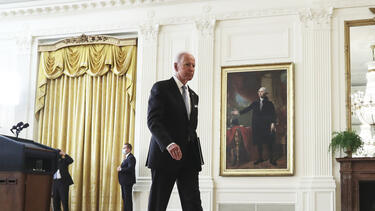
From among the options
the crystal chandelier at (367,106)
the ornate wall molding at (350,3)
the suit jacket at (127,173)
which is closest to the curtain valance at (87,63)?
the suit jacket at (127,173)

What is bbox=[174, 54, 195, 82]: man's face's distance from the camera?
3.96 metres

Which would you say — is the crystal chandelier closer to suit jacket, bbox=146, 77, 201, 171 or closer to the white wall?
the white wall

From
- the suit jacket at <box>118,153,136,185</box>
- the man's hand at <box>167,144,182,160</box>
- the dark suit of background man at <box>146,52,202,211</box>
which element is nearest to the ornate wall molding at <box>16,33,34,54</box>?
the suit jacket at <box>118,153,136,185</box>

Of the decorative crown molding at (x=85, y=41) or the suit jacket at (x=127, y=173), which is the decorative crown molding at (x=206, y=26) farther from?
the suit jacket at (x=127, y=173)

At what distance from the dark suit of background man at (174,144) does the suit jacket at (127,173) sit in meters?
5.51

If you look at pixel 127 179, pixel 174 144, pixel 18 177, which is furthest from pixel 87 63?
pixel 174 144

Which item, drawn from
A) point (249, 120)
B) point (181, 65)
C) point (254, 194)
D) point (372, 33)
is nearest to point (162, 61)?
point (249, 120)

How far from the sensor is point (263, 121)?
9352mm

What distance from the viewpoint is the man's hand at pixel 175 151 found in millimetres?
3699

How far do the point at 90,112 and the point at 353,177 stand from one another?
16.2ft

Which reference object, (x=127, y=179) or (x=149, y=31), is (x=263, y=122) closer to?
(x=127, y=179)

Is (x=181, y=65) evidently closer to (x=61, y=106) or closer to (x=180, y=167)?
(x=180, y=167)

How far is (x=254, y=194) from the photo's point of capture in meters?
9.15

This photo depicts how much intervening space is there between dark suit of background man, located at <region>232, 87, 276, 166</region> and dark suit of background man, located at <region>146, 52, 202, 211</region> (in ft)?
17.7
